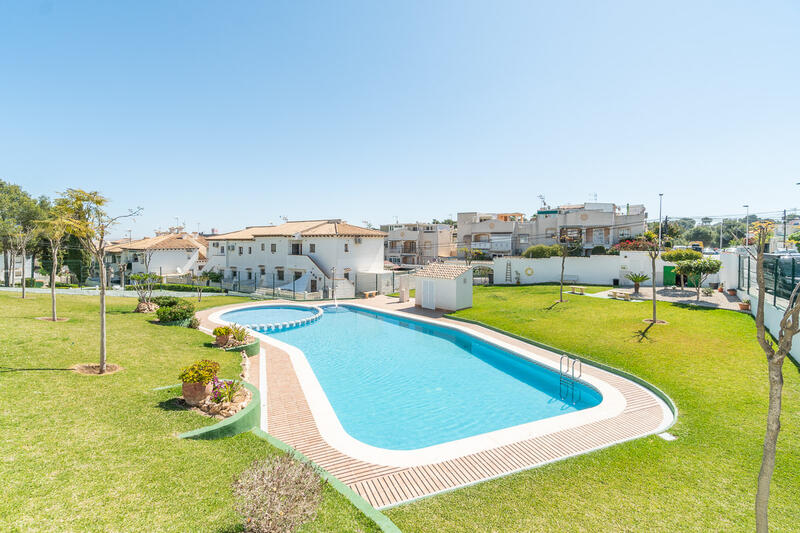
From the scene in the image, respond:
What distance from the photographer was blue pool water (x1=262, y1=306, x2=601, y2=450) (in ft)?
34.5

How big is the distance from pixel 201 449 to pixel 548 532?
5776 mm

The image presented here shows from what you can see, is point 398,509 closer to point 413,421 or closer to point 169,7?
point 413,421

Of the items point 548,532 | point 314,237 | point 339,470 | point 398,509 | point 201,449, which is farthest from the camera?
point 314,237

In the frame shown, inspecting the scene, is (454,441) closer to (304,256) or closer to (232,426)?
(232,426)

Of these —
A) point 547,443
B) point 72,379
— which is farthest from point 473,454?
point 72,379

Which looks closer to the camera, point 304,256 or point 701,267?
point 701,267

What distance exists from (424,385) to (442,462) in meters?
5.84

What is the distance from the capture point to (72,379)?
8.55 metres

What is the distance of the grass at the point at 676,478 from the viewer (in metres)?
5.73

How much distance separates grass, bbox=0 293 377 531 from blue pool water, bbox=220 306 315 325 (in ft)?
43.9

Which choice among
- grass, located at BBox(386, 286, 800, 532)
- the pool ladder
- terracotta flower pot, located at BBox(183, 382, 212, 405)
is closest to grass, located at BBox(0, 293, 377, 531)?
terracotta flower pot, located at BBox(183, 382, 212, 405)

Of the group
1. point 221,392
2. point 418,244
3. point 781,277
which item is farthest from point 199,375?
point 418,244

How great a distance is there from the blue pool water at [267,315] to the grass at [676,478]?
1952cm

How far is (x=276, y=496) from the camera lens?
4234 millimetres
